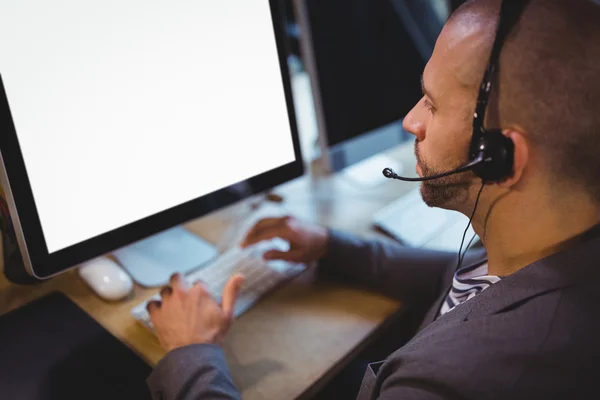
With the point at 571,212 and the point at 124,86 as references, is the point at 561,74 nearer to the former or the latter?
the point at 571,212

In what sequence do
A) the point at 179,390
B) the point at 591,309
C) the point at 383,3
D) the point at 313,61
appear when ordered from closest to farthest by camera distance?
1. the point at 591,309
2. the point at 179,390
3. the point at 313,61
4. the point at 383,3

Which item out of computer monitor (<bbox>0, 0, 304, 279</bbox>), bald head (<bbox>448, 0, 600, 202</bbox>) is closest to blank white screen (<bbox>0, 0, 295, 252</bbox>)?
computer monitor (<bbox>0, 0, 304, 279</bbox>)

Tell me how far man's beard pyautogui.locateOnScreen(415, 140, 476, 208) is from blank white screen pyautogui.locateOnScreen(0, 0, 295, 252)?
1.03 feet

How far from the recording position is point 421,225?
104 cm

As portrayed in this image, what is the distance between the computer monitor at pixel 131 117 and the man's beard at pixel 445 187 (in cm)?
31

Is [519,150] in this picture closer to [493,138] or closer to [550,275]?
[493,138]

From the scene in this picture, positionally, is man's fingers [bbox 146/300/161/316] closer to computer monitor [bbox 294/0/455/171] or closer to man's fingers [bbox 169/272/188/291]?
man's fingers [bbox 169/272/188/291]

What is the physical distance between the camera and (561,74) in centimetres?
53

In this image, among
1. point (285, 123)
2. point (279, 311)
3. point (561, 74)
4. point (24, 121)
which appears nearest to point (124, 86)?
point (24, 121)

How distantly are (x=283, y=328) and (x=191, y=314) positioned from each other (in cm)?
14

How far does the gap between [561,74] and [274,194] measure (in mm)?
730

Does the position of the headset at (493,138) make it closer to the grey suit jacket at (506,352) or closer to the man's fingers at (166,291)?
the grey suit jacket at (506,352)

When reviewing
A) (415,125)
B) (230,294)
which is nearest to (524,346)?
(415,125)

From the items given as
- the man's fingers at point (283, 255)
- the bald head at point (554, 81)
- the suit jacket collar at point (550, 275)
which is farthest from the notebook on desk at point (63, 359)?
the bald head at point (554, 81)
